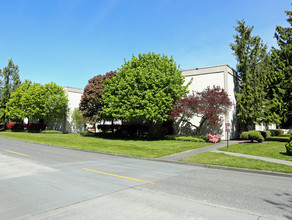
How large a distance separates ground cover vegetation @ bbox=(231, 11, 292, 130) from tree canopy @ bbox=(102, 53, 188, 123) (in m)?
7.01

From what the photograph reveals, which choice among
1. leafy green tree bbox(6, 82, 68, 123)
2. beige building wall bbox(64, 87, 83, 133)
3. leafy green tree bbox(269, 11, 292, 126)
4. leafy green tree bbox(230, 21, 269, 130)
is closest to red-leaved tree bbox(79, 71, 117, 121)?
leafy green tree bbox(6, 82, 68, 123)

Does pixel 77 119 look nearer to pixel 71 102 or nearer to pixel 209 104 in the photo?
pixel 71 102

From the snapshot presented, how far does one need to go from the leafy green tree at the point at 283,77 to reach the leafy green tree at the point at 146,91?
9.76 meters

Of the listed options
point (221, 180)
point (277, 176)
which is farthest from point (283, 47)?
point (221, 180)

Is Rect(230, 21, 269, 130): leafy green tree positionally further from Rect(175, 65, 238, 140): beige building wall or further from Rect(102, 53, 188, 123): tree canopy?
Rect(102, 53, 188, 123): tree canopy

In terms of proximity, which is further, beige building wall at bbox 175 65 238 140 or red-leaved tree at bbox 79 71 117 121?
red-leaved tree at bbox 79 71 117 121

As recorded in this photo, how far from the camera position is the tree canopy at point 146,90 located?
2114 cm

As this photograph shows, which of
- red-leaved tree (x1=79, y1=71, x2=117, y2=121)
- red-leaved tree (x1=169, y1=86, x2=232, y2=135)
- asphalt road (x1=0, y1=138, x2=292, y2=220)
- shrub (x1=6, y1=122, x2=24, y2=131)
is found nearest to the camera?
asphalt road (x1=0, y1=138, x2=292, y2=220)

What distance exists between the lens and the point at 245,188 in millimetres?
6227

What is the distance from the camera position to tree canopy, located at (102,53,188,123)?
69.4 feet

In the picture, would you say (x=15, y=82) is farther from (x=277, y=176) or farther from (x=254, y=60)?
(x=277, y=176)

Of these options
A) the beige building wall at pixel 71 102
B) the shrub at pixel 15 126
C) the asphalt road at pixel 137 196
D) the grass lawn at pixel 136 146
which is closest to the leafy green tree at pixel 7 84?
the shrub at pixel 15 126

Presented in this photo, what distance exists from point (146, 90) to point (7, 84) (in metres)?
38.3

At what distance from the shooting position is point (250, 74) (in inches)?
869
